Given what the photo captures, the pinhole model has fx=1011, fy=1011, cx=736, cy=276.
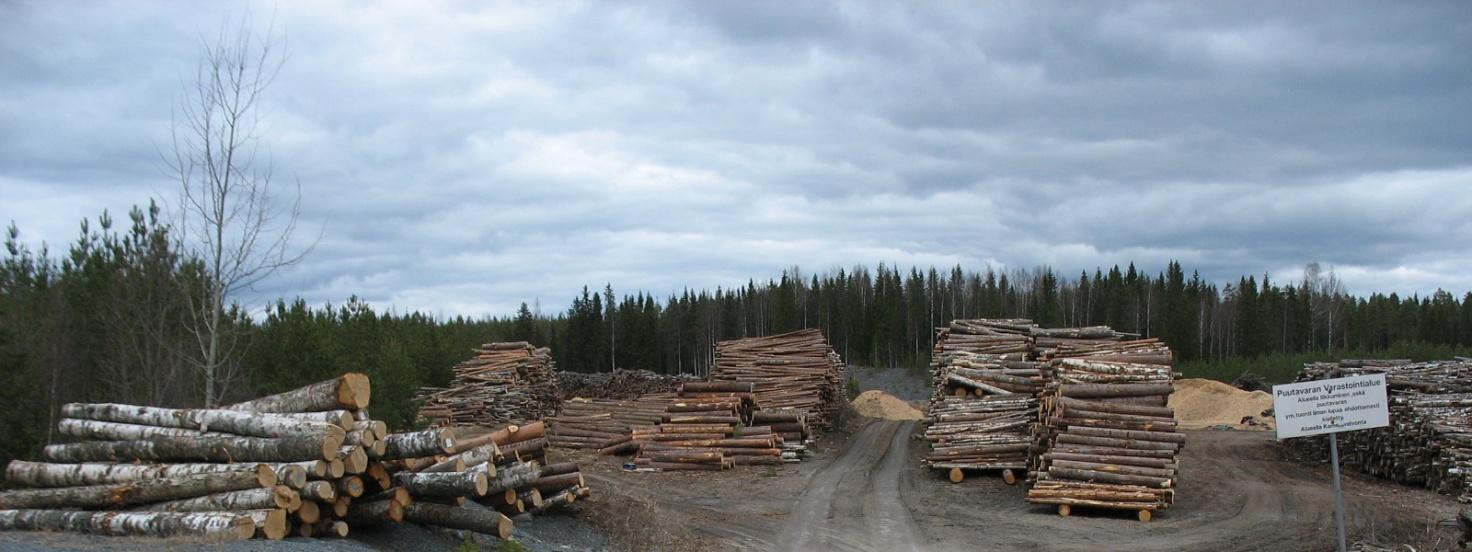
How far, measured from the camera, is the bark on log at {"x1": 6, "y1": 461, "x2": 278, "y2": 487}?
9.43 metres

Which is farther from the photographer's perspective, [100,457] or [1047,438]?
[1047,438]

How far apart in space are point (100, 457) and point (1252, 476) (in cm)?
2145

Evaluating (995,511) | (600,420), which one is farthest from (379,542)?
(600,420)

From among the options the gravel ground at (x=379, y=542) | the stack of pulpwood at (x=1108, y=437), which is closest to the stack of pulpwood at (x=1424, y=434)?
the stack of pulpwood at (x=1108, y=437)

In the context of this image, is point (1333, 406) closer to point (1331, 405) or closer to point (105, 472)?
point (1331, 405)

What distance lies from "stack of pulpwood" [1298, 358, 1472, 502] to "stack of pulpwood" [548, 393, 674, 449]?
56.8 feet

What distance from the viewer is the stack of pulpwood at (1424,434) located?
19422 millimetres

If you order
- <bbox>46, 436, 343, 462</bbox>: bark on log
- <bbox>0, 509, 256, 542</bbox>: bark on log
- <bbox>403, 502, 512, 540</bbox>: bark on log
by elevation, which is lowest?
<bbox>403, 502, 512, 540</bbox>: bark on log

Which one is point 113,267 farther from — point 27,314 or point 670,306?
point 670,306

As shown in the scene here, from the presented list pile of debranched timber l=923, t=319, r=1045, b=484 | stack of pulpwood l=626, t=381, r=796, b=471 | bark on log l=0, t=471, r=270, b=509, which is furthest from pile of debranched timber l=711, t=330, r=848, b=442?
bark on log l=0, t=471, r=270, b=509

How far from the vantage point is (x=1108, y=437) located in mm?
18250

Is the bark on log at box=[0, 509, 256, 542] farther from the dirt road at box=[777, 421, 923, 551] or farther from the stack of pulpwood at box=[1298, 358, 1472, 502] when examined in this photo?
the stack of pulpwood at box=[1298, 358, 1472, 502]

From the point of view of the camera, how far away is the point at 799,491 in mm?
20953

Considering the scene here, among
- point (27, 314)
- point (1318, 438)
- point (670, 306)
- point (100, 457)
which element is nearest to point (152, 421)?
point (100, 457)
